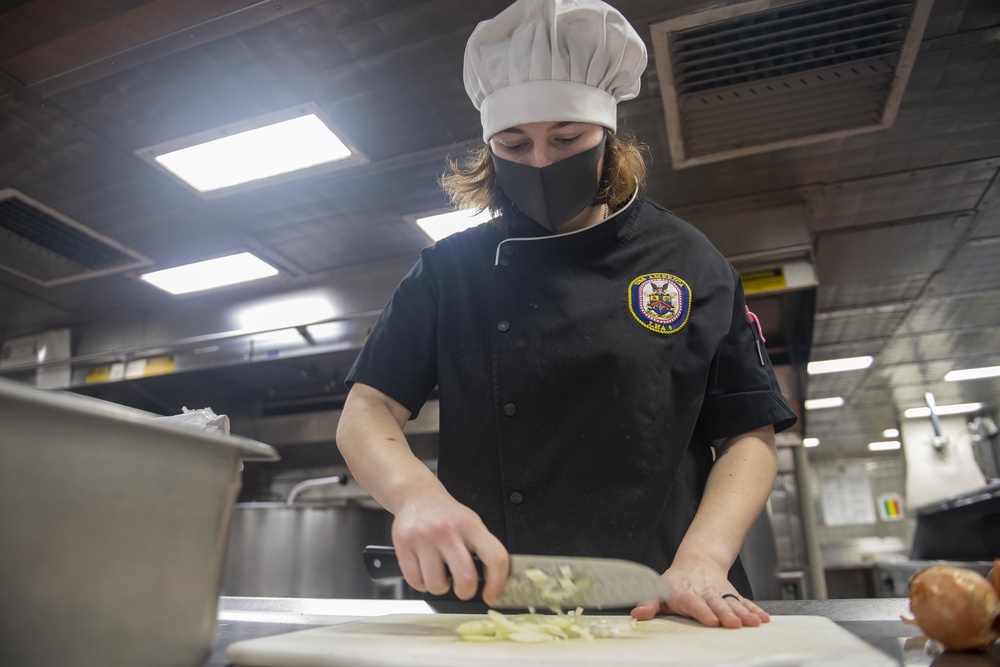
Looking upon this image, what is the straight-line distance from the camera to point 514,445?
1.09m

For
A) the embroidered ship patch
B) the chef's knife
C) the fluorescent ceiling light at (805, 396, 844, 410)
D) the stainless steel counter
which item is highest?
the fluorescent ceiling light at (805, 396, 844, 410)

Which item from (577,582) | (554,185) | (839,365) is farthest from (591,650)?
(839,365)

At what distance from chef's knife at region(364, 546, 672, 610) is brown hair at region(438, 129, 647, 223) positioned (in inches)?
28.2

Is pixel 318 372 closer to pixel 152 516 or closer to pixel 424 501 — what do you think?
pixel 424 501

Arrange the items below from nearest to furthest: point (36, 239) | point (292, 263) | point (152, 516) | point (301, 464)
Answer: point (152, 516) < point (36, 239) < point (292, 263) < point (301, 464)

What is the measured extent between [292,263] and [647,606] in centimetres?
323

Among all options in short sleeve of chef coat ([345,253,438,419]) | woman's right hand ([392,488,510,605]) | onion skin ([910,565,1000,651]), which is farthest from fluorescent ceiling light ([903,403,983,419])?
woman's right hand ([392,488,510,605])

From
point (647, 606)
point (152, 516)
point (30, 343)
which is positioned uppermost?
point (30, 343)

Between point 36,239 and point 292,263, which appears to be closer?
point 36,239

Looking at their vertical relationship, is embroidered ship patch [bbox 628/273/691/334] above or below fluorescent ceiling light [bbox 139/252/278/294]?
below

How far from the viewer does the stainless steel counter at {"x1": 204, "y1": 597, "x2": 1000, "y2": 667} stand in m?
0.65

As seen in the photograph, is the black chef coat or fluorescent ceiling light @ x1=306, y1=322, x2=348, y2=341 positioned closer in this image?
the black chef coat

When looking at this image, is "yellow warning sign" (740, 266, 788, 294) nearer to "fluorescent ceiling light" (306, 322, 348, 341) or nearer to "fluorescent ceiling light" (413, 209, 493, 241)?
"fluorescent ceiling light" (413, 209, 493, 241)

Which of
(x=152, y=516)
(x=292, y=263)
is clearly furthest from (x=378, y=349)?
(x=292, y=263)
